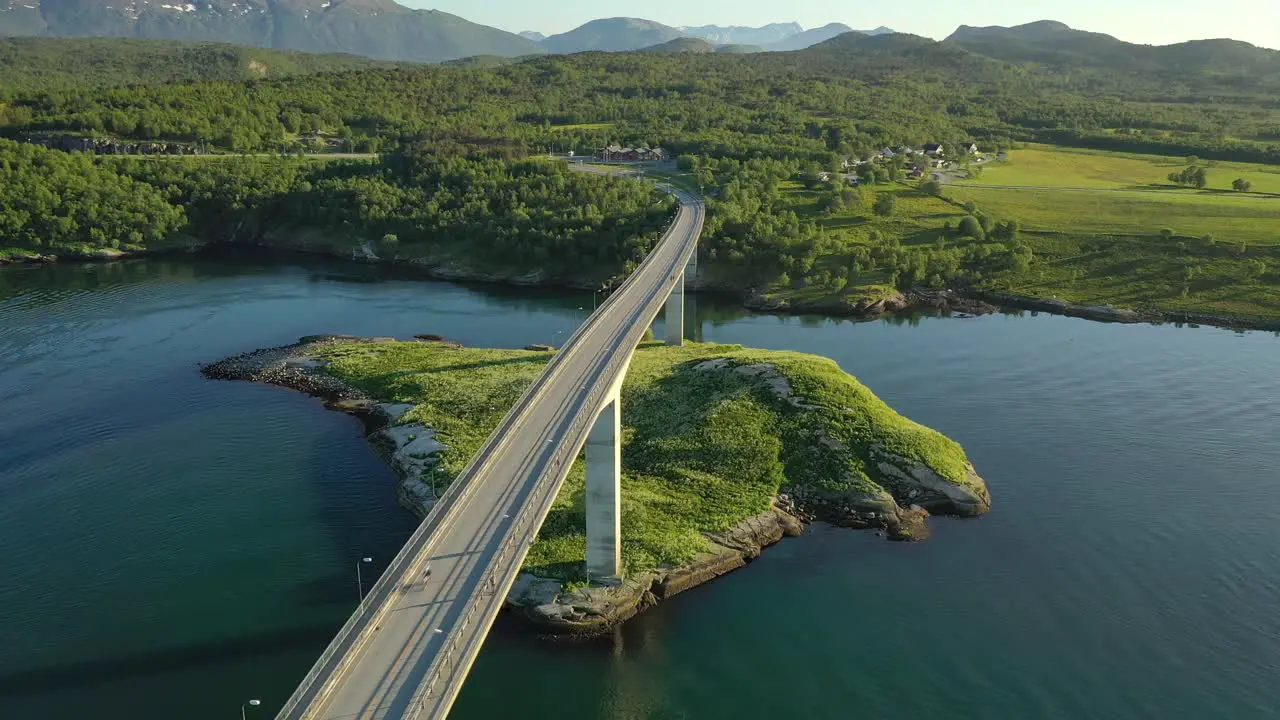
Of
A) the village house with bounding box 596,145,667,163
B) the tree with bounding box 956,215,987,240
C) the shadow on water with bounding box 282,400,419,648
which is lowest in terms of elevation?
the shadow on water with bounding box 282,400,419,648

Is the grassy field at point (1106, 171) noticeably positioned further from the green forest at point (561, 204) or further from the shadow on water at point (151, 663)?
the shadow on water at point (151, 663)

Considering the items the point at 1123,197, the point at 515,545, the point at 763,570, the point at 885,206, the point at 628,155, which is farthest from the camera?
the point at 628,155

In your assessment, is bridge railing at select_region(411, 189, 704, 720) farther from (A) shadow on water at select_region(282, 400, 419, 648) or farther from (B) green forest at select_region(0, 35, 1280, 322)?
(B) green forest at select_region(0, 35, 1280, 322)

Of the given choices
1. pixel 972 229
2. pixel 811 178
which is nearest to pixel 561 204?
pixel 811 178

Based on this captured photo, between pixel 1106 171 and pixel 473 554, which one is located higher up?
pixel 1106 171

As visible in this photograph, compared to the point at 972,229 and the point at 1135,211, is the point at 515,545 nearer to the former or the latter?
the point at 972,229

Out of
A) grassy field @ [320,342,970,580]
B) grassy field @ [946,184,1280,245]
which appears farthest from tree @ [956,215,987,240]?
grassy field @ [320,342,970,580]

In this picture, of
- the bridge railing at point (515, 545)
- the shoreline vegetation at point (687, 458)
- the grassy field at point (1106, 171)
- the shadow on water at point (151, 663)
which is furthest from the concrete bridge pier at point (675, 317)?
the grassy field at point (1106, 171)
